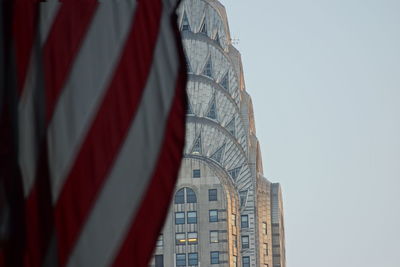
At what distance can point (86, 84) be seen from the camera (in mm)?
8453

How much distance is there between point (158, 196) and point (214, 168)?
122 m

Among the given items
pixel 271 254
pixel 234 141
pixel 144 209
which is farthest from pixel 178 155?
pixel 271 254

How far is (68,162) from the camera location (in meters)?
8.22

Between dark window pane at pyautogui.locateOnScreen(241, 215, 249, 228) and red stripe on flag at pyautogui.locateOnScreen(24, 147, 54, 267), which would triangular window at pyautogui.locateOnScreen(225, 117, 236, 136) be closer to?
dark window pane at pyautogui.locateOnScreen(241, 215, 249, 228)

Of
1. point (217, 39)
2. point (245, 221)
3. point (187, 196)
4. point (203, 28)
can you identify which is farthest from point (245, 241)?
point (203, 28)

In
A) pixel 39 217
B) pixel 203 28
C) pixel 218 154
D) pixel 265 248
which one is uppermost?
pixel 203 28

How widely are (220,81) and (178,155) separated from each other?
129 metres

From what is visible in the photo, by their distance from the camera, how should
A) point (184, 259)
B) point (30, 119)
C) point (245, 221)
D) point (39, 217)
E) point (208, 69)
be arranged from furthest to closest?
1. point (245, 221)
2. point (208, 69)
3. point (184, 259)
4. point (30, 119)
5. point (39, 217)

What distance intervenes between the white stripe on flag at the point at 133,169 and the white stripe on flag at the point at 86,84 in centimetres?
26

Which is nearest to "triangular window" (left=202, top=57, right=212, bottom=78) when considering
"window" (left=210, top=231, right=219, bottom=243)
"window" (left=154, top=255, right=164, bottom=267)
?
"window" (left=210, top=231, right=219, bottom=243)

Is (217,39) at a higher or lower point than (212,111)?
higher

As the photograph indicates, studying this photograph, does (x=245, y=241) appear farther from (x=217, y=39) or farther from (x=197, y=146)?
(x=217, y=39)

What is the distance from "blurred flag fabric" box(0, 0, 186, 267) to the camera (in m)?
8.12

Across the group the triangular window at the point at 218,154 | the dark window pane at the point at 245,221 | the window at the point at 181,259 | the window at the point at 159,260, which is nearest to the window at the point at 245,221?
the dark window pane at the point at 245,221
